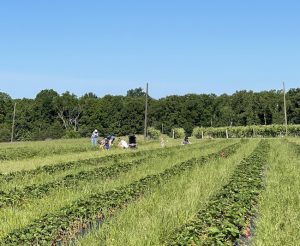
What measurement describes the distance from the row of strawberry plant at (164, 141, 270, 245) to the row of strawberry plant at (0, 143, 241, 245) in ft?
6.44

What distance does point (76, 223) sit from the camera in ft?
27.8

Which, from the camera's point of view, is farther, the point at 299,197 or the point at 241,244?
the point at 299,197

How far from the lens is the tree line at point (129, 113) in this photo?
108625mm

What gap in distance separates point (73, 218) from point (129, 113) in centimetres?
10449

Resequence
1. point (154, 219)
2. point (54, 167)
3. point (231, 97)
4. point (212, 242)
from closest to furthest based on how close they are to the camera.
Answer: point (212, 242), point (154, 219), point (54, 167), point (231, 97)

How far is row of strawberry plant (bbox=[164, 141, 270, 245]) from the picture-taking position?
6895mm

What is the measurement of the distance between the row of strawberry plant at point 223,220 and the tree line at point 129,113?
96.7 meters

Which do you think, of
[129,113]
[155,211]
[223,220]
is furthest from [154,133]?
[223,220]

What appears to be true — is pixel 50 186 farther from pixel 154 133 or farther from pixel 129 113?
pixel 129 113

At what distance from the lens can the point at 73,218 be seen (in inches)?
341

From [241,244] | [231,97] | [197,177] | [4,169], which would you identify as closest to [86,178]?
[197,177]

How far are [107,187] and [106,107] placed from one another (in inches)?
3969

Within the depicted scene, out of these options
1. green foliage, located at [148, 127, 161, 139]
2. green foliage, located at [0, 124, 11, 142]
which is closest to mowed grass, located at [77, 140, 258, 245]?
green foliage, located at [148, 127, 161, 139]

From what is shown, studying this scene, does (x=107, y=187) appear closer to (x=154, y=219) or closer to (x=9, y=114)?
→ (x=154, y=219)
